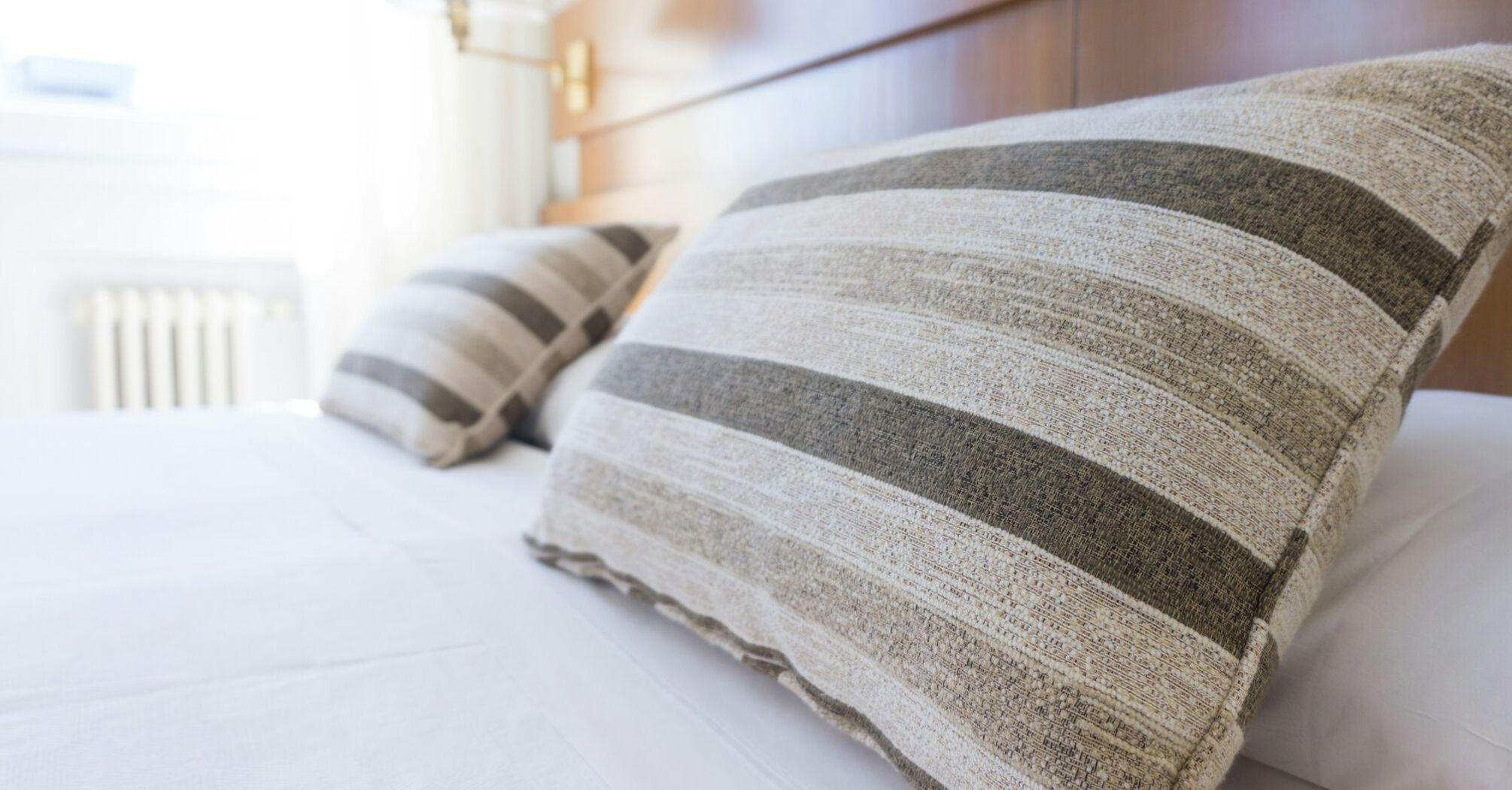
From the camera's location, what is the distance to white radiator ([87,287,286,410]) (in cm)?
220

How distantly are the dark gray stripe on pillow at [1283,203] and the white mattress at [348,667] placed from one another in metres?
0.25

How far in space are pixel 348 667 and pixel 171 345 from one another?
6.68 feet

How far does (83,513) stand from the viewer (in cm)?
93

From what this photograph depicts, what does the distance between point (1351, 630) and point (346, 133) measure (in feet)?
7.46

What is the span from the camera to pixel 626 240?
146 cm

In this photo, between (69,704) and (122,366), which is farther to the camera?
(122,366)

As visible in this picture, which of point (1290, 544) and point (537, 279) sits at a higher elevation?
point (537, 279)

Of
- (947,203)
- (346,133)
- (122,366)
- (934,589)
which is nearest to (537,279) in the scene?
(947,203)

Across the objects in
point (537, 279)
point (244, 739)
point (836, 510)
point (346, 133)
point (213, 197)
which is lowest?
point (244, 739)

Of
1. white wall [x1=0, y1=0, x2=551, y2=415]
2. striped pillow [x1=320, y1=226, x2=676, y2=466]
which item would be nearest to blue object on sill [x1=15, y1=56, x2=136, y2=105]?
white wall [x1=0, y1=0, x2=551, y2=415]

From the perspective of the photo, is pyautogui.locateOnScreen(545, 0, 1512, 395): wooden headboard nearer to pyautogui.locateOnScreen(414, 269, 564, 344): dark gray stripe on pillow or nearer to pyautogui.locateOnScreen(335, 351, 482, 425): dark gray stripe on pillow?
pyautogui.locateOnScreen(414, 269, 564, 344): dark gray stripe on pillow

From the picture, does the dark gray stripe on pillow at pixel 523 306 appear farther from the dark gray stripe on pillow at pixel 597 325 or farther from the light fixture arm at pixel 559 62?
the light fixture arm at pixel 559 62

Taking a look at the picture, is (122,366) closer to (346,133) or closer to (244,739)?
(346,133)

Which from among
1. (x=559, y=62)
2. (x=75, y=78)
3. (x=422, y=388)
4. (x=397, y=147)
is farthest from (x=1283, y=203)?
(x=75, y=78)
